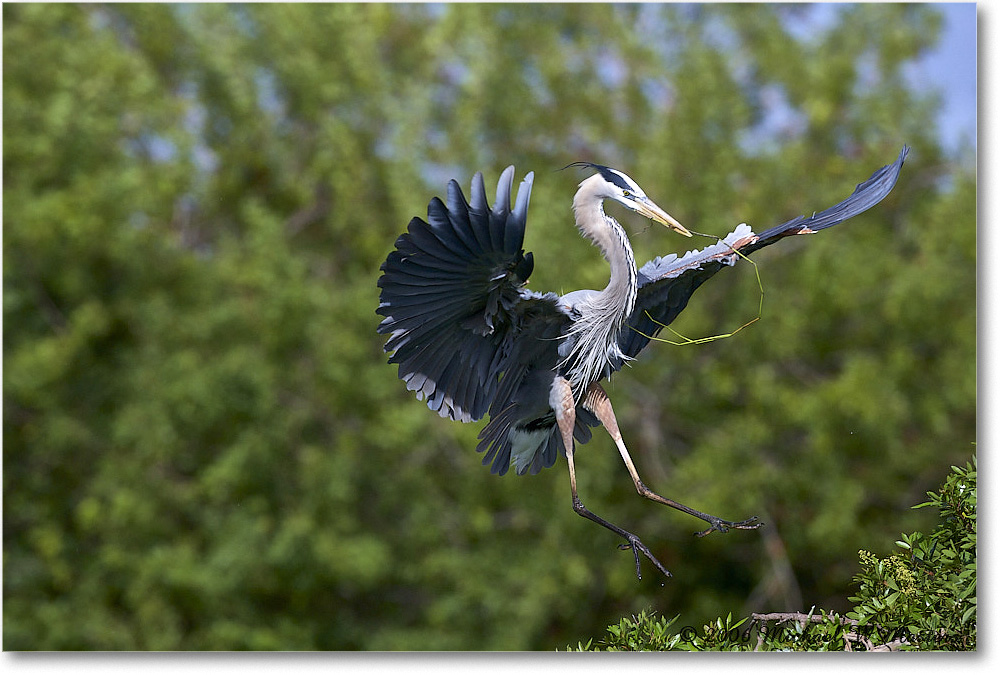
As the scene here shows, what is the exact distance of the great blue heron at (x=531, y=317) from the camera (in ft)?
5.49

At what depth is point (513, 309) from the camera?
1767mm

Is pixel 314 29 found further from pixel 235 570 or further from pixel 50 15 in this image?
pixel 235 570

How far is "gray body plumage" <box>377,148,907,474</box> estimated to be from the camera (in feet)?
5.38

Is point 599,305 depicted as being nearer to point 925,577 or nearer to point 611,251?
point 611,251

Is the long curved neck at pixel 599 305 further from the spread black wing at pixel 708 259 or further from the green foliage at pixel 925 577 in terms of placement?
the green foliage at pixel 925 577

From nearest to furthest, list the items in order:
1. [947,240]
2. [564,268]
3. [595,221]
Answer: [595,221], [564,268], [947,240]

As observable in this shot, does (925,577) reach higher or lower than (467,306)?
lower

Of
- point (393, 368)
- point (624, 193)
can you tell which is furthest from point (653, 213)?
point (393, 368)

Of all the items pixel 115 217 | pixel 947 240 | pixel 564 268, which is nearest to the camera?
pixel 564 268

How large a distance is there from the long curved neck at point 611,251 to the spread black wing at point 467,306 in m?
0.10

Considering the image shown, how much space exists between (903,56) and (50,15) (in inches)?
154

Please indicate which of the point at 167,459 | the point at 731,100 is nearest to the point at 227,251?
the point at 167,459

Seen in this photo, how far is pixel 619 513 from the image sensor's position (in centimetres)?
Answer: 498

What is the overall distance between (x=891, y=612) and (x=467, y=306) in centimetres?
114
